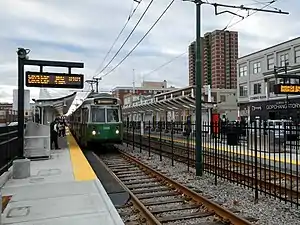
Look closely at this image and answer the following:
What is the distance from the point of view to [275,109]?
4334 centimetres

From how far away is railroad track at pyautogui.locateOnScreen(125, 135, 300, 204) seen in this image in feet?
26.4

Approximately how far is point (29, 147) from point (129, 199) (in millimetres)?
7849

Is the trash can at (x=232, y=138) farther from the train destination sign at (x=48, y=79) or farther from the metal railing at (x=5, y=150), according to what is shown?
the train destination sign at (x=48, y=79)

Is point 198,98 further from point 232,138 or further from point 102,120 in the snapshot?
point 102,120

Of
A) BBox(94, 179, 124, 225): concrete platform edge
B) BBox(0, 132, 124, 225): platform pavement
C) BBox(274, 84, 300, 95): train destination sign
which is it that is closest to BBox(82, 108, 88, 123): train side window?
BBox(0, 132, 124, 225): platform pavement

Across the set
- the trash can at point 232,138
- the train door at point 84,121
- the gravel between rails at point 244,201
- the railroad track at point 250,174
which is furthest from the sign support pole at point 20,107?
the train door at point 84,121

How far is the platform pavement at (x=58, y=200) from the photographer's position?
5770mm

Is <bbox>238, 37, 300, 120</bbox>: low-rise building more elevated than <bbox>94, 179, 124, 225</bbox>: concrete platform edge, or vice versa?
<bbox>238, 37, 300, 120</bbox>: low-rise building

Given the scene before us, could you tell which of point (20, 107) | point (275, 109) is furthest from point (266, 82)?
point (20, 107)

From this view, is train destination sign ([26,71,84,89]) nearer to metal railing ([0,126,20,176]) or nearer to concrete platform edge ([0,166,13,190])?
metal railing ([0,126,20,176])

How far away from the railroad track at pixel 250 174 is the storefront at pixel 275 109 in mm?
25941

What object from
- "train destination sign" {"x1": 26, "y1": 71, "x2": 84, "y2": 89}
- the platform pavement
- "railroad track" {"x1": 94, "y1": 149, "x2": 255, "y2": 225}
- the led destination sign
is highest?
"train destination sign" {"x1": 26, "y1": 71, "x2": 84, "y2": 89}

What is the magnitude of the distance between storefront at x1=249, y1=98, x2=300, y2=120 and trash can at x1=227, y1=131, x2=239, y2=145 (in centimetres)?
2991

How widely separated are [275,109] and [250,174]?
114ft
